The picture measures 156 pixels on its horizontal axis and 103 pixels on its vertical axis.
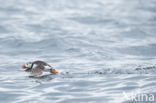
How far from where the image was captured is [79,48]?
53.5ft

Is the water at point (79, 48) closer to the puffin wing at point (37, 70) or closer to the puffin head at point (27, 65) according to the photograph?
the puffin head at point (27, 65)

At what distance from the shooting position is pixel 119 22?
885 inches

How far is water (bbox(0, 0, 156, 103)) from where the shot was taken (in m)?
10.1

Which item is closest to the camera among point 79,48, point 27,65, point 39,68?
point 39,68

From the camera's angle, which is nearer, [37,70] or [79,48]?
[37,70]

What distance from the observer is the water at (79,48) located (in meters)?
10.1

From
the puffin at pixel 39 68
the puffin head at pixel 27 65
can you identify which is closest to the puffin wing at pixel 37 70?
the puffin at pixel 39 68

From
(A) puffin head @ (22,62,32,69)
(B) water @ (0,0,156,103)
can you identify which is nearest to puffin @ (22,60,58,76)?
(A) puffin head @ (22,62,32,69)

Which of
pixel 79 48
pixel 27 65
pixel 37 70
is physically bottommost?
pixel 37 70

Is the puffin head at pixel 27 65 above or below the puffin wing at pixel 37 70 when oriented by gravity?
above

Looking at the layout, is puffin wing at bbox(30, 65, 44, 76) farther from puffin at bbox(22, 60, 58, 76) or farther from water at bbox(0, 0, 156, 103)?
water at bbox(0, 0, 156, 103)

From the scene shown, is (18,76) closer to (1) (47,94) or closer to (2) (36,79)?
(2) (36,79)

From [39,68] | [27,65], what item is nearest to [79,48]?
[27,65]

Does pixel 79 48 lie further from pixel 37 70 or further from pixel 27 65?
pixel 37 70
